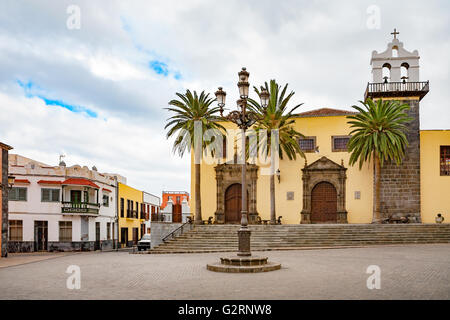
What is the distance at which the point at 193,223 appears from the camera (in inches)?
983

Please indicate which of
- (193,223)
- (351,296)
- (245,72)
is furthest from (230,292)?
(193,223)

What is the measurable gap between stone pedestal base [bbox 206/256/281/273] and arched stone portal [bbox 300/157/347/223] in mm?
16644

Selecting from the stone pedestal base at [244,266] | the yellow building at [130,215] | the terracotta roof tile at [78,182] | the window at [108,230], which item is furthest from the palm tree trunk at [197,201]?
the yellow building at [130,215]

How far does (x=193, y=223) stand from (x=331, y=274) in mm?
14923

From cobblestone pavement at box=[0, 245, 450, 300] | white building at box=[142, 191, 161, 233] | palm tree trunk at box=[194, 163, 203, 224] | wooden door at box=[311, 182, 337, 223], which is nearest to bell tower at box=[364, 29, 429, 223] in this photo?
wooden door at box=[311, 182, 337, 223]

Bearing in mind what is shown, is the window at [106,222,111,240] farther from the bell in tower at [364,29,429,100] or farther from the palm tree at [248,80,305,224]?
the bell in tower at [364,29,429,100]

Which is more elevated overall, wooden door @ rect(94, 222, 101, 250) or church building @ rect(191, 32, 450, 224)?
church building @ rect(191, 32, 450, 224)

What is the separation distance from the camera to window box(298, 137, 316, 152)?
28.8m

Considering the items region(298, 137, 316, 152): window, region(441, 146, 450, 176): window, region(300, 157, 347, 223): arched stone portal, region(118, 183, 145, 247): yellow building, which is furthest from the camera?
region(118, 183, 145, 247): yellow building

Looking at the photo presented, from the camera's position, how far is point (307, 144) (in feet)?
94.9

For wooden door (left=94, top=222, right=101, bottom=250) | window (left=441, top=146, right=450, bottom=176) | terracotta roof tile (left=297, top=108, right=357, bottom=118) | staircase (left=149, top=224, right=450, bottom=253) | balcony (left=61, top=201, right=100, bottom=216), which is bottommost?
wooden door (left=94, top=222, right=101, bottom=250)

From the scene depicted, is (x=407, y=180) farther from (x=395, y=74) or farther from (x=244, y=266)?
(x=244, y=266)

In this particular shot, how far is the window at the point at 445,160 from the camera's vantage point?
90.3 feet

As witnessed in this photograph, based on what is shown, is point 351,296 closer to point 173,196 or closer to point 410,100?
point 410,100
